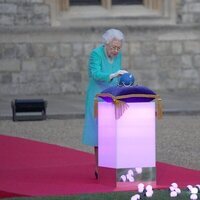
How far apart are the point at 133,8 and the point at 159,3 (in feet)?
1.73

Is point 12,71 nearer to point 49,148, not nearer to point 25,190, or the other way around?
point 49,148

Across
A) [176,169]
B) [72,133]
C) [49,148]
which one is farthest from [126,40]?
[176,169]

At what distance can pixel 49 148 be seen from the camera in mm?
12594

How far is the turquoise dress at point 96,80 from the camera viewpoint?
10039 millimetres

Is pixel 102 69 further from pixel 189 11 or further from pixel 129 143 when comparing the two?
pixel 189 11

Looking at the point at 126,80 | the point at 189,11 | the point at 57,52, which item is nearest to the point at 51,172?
the point at 126,80

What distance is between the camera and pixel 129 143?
9.67 m

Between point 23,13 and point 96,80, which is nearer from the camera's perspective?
A: point 96,80

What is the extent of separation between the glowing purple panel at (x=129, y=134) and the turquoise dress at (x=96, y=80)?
39 centimetres

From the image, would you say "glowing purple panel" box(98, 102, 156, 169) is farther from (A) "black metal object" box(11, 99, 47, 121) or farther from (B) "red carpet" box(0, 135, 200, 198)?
(A) "black metal object" box(11, 99, 47, 121)

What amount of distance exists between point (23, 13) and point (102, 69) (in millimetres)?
9013

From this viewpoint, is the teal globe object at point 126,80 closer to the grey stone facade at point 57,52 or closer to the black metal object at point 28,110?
the black metal object at point 28,110

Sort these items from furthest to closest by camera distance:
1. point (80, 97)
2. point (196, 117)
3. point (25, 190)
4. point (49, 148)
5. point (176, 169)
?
point (80, 97), point (196, 117), point (49, 148), point (176, 169), point (25, 190)

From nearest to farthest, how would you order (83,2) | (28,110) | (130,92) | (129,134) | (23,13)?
(130,92) → (129,134) → (28,110) → (23,13) → (83,2)
